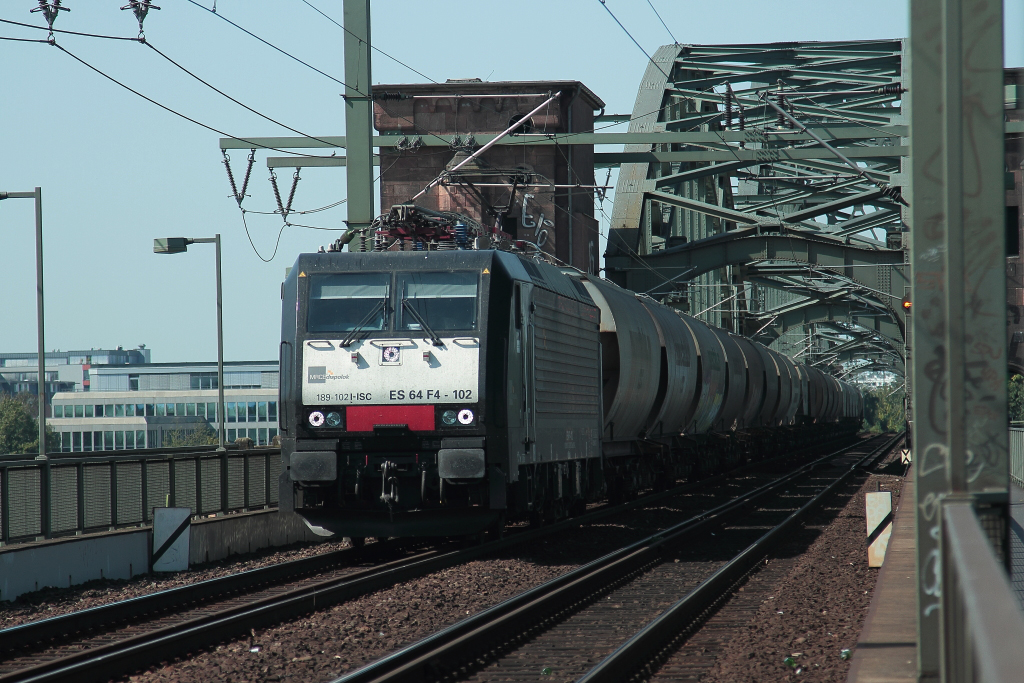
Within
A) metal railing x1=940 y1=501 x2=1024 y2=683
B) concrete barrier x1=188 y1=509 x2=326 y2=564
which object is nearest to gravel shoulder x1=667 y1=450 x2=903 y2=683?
metal railing x1=940 y1=501 x2=1024 y2=683

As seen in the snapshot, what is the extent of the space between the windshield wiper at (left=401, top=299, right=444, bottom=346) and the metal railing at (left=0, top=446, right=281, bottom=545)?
3.90 meters

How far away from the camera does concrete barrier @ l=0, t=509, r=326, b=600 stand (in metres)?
11.7

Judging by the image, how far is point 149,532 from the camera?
13844mm

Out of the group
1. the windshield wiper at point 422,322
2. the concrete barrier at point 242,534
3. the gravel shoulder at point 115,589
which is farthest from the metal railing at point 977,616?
the concrete barrier at point 242,534

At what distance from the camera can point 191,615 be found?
10.4 m

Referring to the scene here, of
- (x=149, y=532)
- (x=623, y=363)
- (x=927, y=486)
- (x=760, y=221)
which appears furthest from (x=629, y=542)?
(x=760, y=221)

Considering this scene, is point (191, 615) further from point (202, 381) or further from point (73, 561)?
point (202, 381)

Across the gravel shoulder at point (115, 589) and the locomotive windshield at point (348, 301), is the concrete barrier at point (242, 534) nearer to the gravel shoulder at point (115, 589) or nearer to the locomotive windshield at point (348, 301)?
the gravel shoulder at point (115, 589)

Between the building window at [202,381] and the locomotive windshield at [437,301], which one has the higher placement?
the locomotive windshield at [437,301]

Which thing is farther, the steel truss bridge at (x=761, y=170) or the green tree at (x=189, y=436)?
the green tree at (x=189, y=436)

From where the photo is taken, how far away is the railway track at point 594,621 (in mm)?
7891

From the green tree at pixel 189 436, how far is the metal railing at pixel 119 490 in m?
95.5

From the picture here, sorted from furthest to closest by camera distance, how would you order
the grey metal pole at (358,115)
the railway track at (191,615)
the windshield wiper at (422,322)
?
the grey metal pole at (358,115), the windshield wiper at (422,322), the railway track at (191,615)

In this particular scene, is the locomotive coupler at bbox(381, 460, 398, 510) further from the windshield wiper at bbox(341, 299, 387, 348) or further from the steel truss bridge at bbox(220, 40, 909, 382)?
the steel truss bridge at bbox(220, 40, 909, 382)
